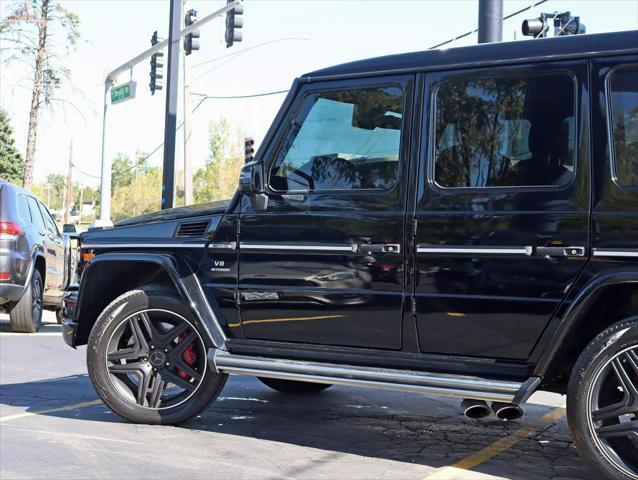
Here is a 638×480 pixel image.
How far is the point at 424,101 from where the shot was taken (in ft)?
16.4

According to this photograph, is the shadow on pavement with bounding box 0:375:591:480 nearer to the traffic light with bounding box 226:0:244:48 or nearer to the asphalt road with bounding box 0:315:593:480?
the asphalt road with bounding box 0:315:593:480

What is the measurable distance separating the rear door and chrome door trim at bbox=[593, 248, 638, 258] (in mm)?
60

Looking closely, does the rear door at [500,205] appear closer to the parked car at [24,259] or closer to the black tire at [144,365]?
the black tire at [144,365]

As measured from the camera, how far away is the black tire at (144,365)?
564cm

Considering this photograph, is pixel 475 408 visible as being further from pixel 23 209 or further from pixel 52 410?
pixel 23 209

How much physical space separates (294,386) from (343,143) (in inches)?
97.3

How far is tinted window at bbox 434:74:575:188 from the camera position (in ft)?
15.1

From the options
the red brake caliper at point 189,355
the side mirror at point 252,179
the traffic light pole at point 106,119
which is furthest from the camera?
the traffic light pole at point 106,119

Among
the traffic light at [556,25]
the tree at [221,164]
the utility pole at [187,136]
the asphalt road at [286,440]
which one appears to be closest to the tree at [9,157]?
the tree at [221,164]

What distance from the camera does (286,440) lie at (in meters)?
5.43

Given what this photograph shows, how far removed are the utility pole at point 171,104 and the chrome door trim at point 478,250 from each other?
14.0m

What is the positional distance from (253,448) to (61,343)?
5.59 metres

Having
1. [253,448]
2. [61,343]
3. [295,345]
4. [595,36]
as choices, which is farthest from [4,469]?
[61,343]

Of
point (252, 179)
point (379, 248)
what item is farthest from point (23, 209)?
point (379, 248)
